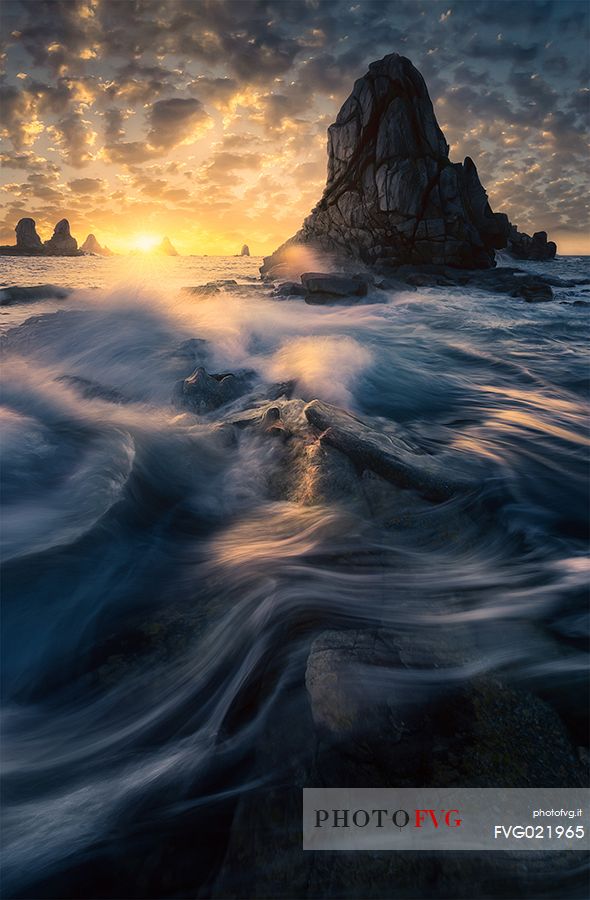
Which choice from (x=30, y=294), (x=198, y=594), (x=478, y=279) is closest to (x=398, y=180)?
(x=478, y=279)

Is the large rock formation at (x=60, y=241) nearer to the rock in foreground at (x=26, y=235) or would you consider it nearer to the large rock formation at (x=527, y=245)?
the rock in foreground at (x=26, y=235)

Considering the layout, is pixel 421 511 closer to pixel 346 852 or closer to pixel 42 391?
pixel 346 852

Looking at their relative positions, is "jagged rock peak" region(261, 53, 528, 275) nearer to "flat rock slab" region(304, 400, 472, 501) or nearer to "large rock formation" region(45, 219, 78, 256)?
"flat rock slab" region(304, 400, 472, 501)

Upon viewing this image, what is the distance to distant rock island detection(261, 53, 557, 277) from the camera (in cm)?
3522

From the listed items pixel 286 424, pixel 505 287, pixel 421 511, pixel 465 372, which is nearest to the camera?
pixel 421 511

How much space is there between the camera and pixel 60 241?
131 meters

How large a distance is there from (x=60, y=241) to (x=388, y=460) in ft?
523

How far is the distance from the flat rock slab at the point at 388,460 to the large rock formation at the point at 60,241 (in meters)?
155

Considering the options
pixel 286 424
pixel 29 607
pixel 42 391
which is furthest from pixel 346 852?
pixel 42 391

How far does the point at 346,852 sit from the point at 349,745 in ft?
1.12

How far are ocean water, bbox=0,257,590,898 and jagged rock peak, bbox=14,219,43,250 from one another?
14657 centimetres

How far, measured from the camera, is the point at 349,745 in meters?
1.85

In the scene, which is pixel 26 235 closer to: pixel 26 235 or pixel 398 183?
pixel 26 235

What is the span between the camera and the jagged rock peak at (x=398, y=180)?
35219 millimetres
